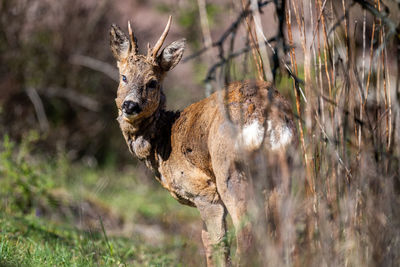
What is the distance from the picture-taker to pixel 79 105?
11633mm

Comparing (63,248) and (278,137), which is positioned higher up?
(278,137)

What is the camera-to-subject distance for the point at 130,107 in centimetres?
491

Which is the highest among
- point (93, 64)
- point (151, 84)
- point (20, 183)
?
point (93, 64)

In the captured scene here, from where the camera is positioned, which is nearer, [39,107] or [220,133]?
[220,133]

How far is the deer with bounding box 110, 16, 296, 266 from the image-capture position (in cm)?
420

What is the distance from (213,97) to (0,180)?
4.15m

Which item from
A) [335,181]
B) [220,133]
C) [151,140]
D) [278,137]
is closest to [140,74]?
[151,140]

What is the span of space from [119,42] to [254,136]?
6.79 ft

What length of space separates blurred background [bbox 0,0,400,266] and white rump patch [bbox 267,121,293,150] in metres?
0.17

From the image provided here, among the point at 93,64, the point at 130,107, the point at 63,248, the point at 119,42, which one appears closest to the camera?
the point at 130,107

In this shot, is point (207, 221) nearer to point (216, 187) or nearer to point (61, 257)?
point (216, 187)

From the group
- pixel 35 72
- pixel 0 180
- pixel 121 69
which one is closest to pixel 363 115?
pixel 121 69

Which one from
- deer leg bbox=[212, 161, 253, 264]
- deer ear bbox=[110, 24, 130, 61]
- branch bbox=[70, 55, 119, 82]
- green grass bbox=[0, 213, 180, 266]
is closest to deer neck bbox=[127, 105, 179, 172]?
deer ear bbox=[110, 24, 130, 61]

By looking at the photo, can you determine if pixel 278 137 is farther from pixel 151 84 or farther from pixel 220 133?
pixel 151 84
